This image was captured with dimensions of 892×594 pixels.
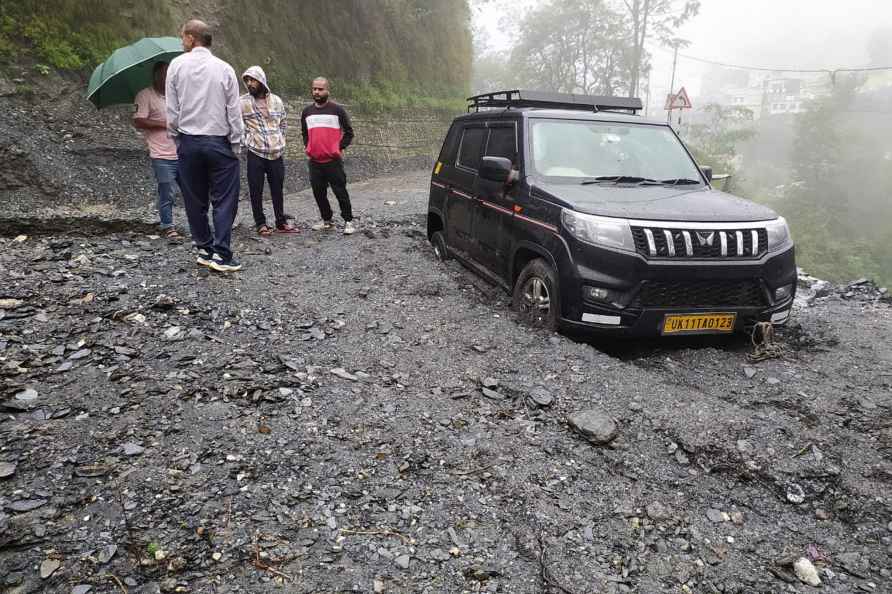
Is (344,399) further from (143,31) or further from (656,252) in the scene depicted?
(143,31)

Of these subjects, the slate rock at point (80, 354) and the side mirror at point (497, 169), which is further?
the side mirror at point (497, 169)

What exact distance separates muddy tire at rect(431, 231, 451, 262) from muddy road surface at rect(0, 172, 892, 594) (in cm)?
166

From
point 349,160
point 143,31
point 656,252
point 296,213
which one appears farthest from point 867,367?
point 349,160

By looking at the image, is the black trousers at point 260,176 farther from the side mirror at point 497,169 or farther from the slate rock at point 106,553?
the slate rock at point 106,553

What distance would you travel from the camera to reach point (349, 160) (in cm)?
1591

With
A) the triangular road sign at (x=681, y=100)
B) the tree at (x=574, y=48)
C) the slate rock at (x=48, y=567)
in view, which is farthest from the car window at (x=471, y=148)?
the tree at (x=574, y=48)

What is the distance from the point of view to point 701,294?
158 inches

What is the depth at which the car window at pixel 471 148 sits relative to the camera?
5758 mm

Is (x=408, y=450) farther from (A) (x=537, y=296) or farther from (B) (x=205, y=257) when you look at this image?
(B) (x=205, y=257)

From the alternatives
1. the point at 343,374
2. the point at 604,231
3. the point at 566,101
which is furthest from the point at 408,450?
the point at 566,101

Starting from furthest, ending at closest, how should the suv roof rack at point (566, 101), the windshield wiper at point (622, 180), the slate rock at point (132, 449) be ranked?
the suv roof rack at point (566, 101)
the windshield wiper at point (622, 180)
the slate rock at point (132, 449)

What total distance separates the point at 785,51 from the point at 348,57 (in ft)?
553

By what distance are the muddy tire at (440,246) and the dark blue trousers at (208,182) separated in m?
2.43

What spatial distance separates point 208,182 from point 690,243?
170 inches
